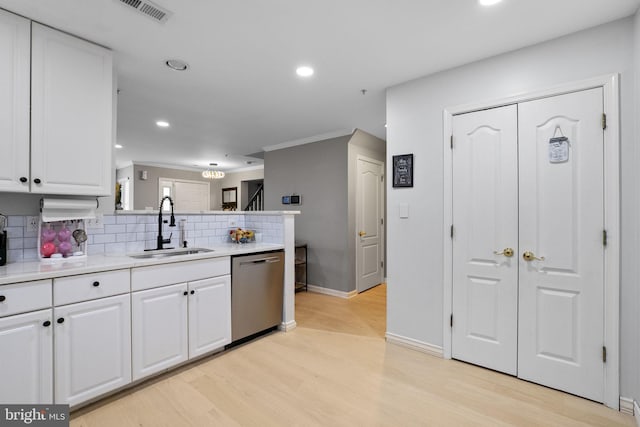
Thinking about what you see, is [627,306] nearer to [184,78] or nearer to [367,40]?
[367,40]

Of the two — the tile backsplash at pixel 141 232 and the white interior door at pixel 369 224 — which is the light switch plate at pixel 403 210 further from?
the white interior door at pixel 369 224

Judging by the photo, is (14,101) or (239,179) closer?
(14,101)

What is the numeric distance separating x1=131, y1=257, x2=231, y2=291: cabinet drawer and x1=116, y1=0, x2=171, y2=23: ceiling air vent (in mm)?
1647

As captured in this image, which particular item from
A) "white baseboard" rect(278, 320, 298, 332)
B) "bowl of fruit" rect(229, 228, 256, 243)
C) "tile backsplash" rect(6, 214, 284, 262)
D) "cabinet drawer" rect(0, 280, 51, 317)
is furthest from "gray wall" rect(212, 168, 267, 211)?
"cabinet drawer" rect(0, 280, 51, 317)

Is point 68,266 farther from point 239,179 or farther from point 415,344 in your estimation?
point 239,179

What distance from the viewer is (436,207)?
2615 millimetres

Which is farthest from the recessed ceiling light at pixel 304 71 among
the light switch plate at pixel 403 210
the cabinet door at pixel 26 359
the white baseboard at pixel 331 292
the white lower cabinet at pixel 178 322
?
the white baseboard at pixel 331 292

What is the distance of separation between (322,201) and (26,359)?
3598 mm

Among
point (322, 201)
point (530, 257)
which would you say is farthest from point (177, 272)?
point (322, 201)

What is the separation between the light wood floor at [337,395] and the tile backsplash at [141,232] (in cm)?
111

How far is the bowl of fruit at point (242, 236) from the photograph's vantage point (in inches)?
128

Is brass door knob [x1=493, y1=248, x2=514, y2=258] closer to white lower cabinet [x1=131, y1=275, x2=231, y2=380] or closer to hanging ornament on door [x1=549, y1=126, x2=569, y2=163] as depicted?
hanging ornament on door [x1=549, y1=126, x2=569, y2=163]

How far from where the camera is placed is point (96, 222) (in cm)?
240

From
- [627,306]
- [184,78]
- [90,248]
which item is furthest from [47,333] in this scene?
[627,306]
